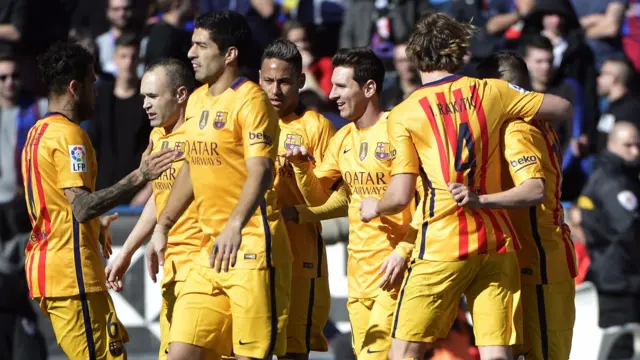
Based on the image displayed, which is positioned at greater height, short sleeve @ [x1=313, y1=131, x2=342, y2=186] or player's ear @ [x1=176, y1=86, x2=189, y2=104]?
player's ear @ [x1=176, y1=86, x2=189, y2=104]

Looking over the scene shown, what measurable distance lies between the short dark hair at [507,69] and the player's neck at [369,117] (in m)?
0.71

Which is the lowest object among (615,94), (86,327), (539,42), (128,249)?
(86,327)

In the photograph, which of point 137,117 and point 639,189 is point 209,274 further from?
point 639,189

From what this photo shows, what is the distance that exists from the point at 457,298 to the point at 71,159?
2.37m

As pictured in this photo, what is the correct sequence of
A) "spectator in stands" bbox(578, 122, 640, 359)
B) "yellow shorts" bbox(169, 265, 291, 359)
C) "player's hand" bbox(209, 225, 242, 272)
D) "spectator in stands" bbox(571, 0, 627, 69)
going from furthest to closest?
"spectator in stands" bbox(571, 0, 627, 69) < "spectator in stands" bbox(578, 122, 640, 359) < "yellow shorts" bbox(169, 265, 291, 359) < "player's hand" bbox(209, 225, 242, 272)

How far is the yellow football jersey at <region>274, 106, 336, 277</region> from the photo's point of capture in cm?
743

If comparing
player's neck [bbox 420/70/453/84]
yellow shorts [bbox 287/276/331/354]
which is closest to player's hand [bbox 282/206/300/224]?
yellow shorts [bbox 287/276/331/354]

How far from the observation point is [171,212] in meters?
6.46

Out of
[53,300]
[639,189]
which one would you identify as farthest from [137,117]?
[639,189]

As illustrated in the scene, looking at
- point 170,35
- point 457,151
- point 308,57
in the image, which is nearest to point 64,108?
point 457,151

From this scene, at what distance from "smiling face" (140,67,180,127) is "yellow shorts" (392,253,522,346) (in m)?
2.03

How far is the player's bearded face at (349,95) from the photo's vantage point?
723 centimetres

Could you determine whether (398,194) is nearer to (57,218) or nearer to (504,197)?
(504,197)

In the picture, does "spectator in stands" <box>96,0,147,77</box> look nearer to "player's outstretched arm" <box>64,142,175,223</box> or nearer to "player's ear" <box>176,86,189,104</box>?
"player's ear" <box>176,86,189,104</box>
